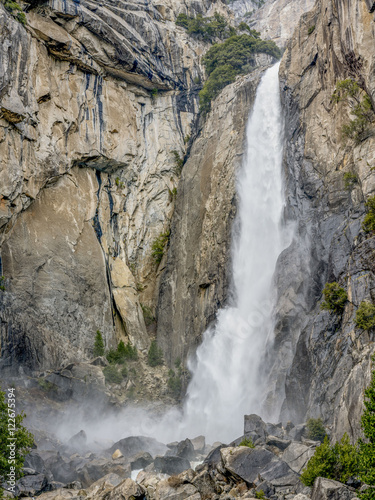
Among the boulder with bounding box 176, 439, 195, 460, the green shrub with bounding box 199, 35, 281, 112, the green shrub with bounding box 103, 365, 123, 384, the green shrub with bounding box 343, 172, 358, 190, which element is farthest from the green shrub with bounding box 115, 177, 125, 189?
the boulder with bounding box 176, 439, 195, 460

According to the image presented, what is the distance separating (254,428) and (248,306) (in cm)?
1248

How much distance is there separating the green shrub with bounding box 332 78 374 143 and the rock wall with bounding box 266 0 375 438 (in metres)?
0.49

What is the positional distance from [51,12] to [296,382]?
1320 inches

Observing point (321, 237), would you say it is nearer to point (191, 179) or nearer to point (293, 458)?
point (293, 458)

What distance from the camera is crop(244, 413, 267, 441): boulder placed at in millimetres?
18375

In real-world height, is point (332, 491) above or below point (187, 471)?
above

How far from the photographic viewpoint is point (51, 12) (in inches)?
1389

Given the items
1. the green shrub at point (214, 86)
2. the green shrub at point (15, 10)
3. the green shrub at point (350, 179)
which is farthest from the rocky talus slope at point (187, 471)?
the green shrub at point (214, 86)

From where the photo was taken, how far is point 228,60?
4709 cm

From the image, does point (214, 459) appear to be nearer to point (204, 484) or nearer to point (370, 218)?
point (204, 484)

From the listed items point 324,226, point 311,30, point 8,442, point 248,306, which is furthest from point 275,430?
point 311,30

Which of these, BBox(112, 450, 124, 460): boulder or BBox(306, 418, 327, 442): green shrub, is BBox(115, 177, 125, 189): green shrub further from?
BBox(306, 418, 327, 442): green shrub

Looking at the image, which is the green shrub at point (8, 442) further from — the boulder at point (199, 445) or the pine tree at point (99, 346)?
the pine tree at point (99, 346)

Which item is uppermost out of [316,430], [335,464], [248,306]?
[248,306]
